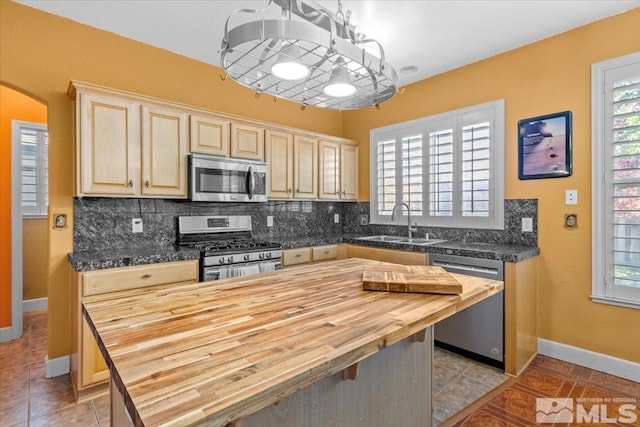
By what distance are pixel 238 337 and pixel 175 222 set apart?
240 cm

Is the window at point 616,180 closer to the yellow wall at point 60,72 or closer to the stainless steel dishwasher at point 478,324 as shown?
the stainless steel dishwasher at point 478,324

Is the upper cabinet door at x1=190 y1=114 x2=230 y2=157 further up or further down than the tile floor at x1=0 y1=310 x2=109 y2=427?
further up

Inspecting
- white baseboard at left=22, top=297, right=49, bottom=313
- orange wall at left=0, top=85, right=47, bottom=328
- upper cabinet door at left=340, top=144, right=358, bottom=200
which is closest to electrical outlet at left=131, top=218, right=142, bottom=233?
orange wall at left=0, top=85, right=47, bottom=328

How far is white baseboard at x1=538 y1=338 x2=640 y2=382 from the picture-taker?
7.93 ft

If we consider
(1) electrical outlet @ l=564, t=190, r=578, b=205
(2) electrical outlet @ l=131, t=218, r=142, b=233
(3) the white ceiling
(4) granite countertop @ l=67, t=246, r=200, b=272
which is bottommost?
(4) granite countertop @ l=67, t=246, r=200, b=272

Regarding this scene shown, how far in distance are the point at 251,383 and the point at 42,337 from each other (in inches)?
150

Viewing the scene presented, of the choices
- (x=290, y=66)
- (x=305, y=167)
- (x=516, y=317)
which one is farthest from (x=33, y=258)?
(x=516, y=317)

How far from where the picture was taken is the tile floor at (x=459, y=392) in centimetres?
203

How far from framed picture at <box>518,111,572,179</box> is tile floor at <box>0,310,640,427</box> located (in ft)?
5.22

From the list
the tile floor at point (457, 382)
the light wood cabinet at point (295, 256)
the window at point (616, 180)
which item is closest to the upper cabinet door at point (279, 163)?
the light wood cabinet at point (295, 256)

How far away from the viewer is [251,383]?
71cm

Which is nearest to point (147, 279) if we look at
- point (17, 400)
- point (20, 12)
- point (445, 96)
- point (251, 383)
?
point (17, 400)

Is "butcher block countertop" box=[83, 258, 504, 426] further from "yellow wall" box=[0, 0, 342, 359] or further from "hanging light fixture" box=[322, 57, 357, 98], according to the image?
"yellow wall" box=[0, 0, 342, 359]

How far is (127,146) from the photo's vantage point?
8.35ft
